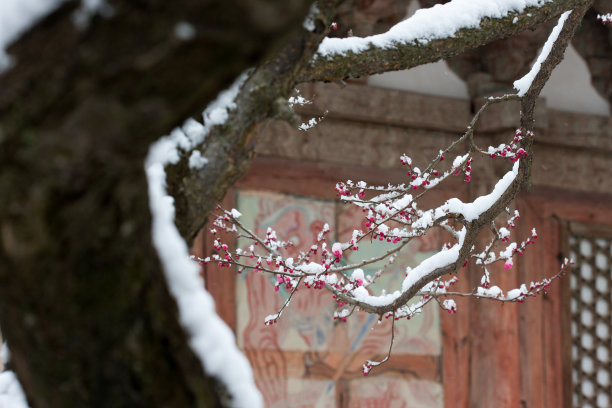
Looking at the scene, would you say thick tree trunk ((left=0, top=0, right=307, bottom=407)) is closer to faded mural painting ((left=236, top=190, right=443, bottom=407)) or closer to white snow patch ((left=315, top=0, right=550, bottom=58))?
white snow patch ((left=315, top=0, right=550, bottom=58))

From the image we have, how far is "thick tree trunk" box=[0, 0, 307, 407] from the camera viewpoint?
877 millimetres

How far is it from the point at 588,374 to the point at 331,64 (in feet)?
13.3

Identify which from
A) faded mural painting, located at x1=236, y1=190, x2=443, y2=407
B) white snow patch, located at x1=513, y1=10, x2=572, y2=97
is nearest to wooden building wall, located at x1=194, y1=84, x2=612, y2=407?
faded mural painting, located at x1=236, y1=190, x2=443, y2=407

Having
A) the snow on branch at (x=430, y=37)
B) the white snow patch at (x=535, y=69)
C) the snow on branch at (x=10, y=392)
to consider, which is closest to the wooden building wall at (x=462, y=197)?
the white snow patch at (x=535, y=69)

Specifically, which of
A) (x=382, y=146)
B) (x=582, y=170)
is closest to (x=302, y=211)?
(x=382, y=146)

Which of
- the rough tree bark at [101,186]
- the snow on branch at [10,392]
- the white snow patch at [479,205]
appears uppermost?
the white snow patch at [479,205]

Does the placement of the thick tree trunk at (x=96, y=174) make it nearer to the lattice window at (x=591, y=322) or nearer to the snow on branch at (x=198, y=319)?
the snow on branch at (x=198, y=319)

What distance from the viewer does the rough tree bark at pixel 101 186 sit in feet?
2.88

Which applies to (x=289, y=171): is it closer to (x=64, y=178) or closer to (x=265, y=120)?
(x=265, y=120)

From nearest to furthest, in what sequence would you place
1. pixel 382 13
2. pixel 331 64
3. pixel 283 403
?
pixel 331 64, pixel 283 403, pixel 382 13

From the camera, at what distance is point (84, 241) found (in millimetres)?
959

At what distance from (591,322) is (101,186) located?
5178 millimetres

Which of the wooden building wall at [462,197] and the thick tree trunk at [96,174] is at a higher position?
the wooden building wall at [462,197]

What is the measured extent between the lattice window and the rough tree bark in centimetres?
485
